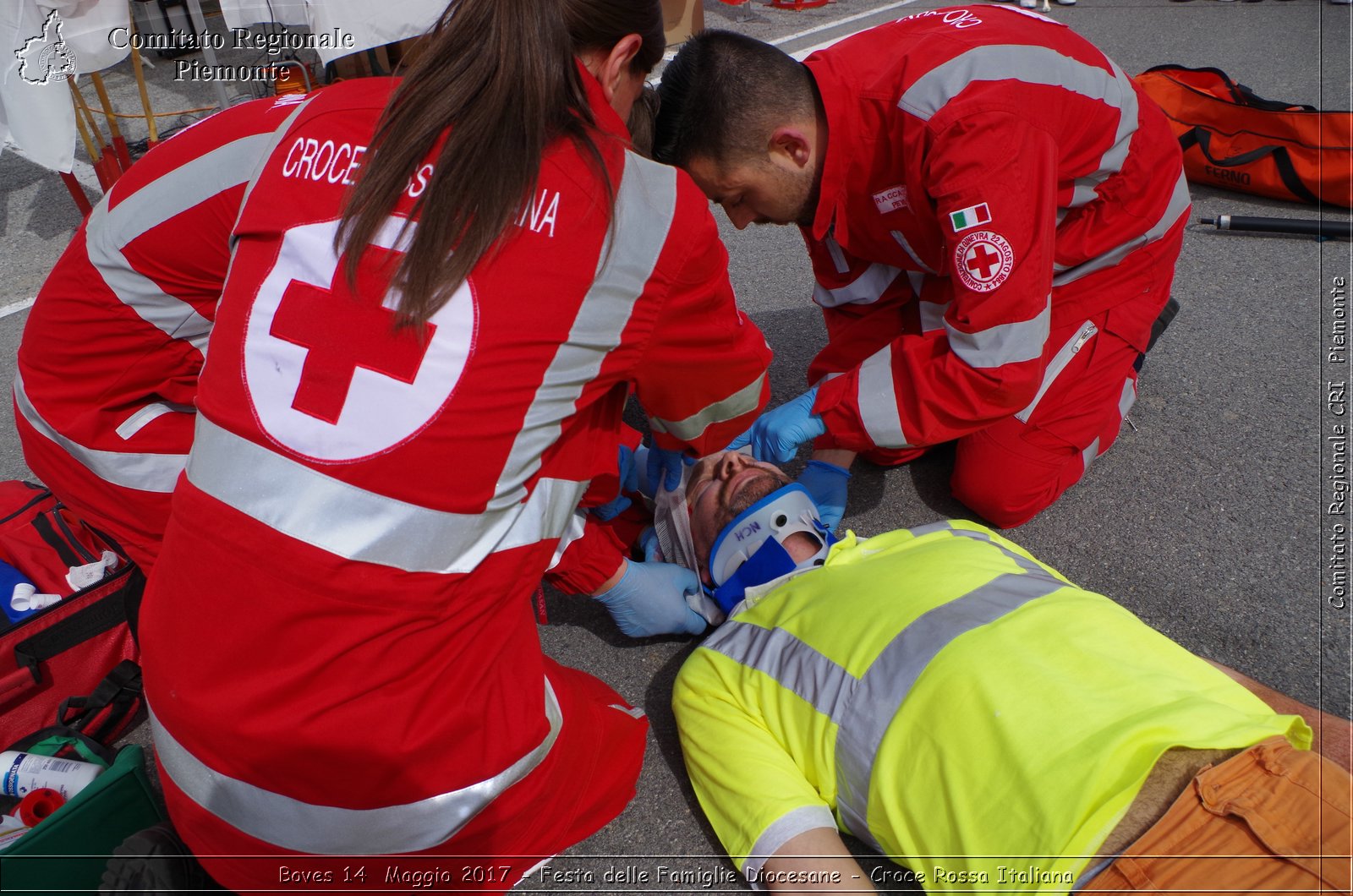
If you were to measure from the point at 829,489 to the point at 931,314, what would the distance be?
59 centimetres

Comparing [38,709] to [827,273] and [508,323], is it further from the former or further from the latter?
[827,273]

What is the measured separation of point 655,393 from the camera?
1589 millimetres

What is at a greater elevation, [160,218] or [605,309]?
[160,218]

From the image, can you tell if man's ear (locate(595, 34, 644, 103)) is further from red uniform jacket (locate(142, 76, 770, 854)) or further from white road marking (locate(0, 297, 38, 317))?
white road marking (locate(0, 297, 38, 317))

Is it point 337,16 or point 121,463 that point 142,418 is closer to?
point 121,463

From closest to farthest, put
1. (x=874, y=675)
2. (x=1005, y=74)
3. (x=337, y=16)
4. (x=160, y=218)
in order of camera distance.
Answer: (x=874, y=675)
(x=160, y=218)
(x=1005, y=74)
(x=337, y=16)

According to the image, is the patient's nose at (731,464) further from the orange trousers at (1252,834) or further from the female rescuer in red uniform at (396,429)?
the orange trousers at (1252,834)

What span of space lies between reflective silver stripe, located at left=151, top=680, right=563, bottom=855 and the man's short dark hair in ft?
4.60

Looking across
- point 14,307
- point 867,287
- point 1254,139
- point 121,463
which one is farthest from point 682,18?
point 121,463

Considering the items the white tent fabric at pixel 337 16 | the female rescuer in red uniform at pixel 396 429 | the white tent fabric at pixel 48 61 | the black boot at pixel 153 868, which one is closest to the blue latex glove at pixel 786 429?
the female rescuer in red uniform at pixel 396 429

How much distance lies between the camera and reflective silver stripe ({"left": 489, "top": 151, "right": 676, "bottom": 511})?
1267 mm

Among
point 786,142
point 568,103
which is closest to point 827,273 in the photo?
point 786,142

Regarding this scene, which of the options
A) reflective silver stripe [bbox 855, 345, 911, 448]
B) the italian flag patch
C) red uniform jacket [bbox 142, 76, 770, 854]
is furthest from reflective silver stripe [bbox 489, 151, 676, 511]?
reflective silver stripe [bbox 855, 345, 911, 448]

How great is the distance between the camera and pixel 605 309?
4.24ft
